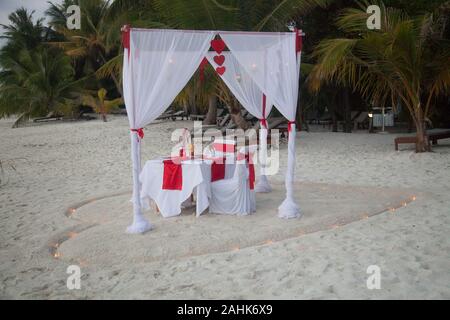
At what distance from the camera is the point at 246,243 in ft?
14.6

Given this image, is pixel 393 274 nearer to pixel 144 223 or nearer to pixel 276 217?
pixel 276 217

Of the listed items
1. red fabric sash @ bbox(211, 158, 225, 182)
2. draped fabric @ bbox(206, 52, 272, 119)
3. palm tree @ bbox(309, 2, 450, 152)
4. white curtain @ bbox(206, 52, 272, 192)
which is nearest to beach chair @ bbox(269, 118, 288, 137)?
palm tree @ bbox(309, 2, 450, 152)

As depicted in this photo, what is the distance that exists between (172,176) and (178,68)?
138 centimetres

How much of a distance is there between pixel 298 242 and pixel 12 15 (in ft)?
108

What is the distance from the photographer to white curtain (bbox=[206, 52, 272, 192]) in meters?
6.35

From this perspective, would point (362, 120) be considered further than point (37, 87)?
No

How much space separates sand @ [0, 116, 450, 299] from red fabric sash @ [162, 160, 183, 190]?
1.45ft

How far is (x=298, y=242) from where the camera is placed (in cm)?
441

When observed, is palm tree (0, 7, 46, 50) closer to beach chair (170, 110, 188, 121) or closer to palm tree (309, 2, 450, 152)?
beach chair (170, 110, 188, 121)

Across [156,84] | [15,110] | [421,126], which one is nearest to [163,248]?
[156,84]

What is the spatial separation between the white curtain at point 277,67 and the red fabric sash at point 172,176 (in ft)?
4.42

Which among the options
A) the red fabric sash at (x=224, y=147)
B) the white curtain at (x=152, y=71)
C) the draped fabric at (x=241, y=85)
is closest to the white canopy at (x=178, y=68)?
the white curtain at (x=152, y=71)

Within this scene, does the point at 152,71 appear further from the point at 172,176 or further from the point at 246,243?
the point at 246,243

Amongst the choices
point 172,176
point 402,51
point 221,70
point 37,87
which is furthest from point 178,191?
point 37,87
